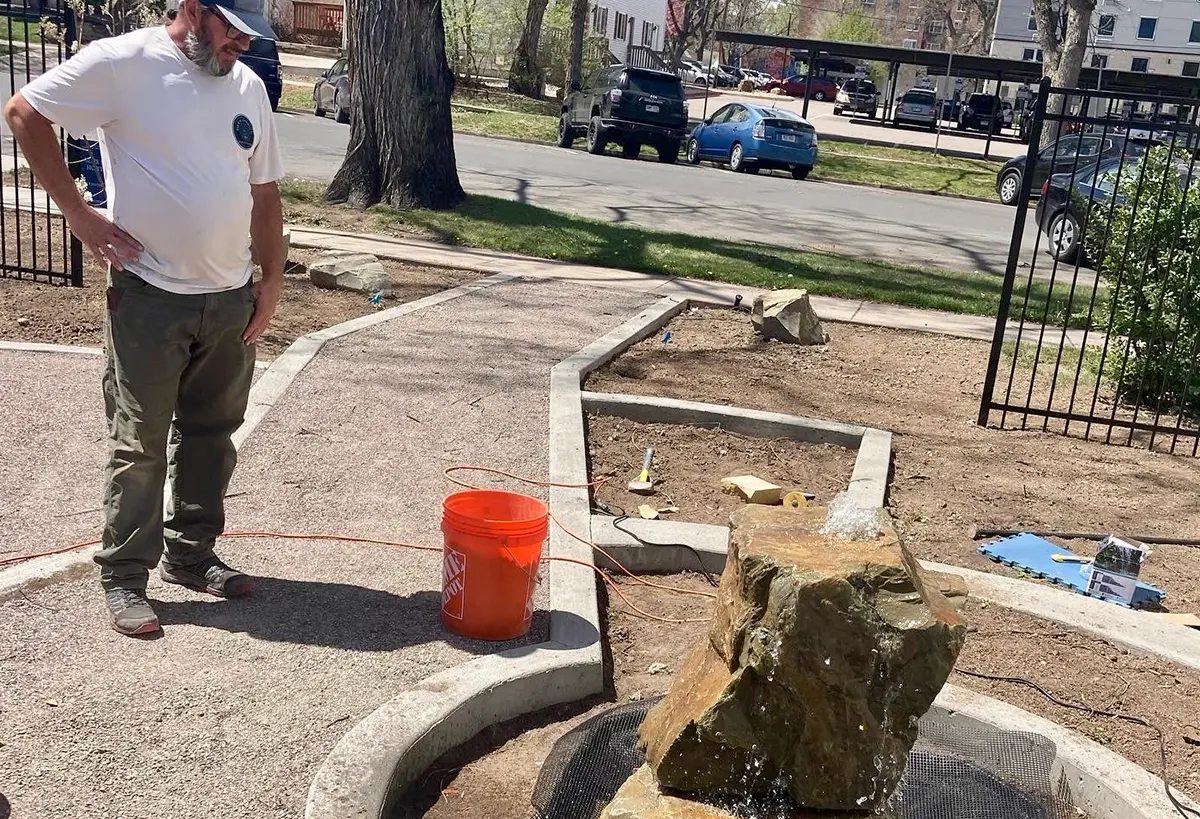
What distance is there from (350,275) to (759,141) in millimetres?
15950

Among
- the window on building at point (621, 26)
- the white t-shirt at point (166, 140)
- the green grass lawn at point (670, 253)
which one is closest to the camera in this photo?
the white t-shirt at point (166, 140)

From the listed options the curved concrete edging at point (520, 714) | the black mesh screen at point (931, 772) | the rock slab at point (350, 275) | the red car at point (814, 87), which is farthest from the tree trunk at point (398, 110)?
the red car at point (814, 87)

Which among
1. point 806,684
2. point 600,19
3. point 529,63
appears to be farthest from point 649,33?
point 806,684

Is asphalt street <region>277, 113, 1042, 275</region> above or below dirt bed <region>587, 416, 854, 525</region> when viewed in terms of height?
above

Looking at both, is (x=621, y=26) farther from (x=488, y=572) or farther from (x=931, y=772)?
(x=931, y=772)

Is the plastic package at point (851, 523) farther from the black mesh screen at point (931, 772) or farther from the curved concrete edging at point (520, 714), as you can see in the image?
the curved concrete edging at point (520, 714)

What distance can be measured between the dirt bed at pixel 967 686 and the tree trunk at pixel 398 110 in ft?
29.4

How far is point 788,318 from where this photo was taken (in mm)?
8961

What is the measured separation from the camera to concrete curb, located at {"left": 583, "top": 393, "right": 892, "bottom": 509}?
6.71 m

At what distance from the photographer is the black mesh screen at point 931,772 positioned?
3.32m

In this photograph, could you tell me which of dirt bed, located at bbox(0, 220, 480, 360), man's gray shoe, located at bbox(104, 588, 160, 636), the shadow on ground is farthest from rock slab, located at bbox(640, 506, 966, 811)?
dirt bed, located at bbox(0, 220, 480, 360)

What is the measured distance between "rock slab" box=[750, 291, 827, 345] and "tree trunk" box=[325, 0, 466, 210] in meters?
5.25

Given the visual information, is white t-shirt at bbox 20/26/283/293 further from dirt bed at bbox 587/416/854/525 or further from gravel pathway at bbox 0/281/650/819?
dirt bed at bbox 587/416/854/525

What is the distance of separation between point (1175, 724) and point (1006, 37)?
252 ft
